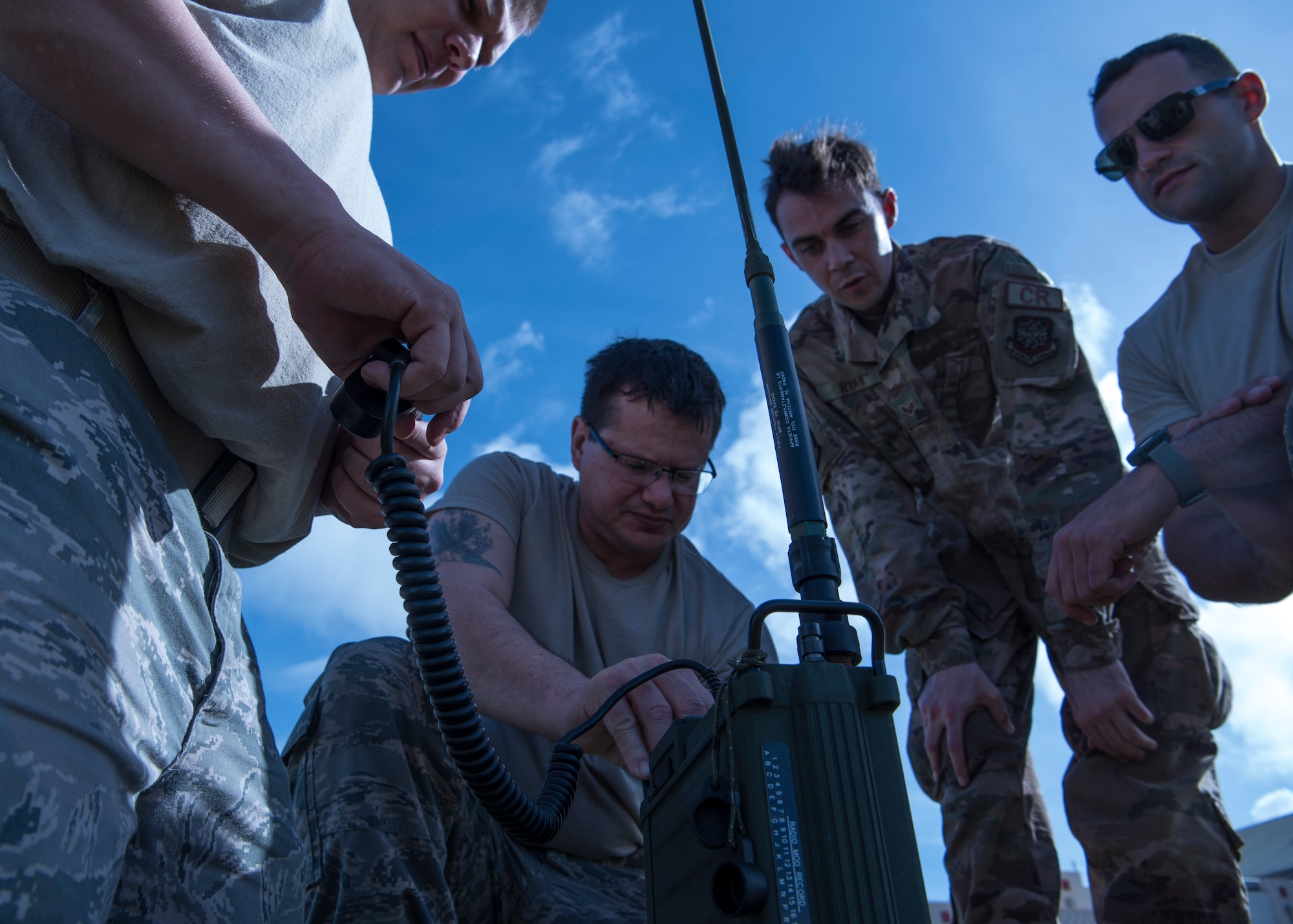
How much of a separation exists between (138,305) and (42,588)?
1.53ft

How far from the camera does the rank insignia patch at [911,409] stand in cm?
381

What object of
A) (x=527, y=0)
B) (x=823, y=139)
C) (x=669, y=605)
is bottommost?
(x=669, y=605)

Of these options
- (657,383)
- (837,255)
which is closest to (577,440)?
(657,383)

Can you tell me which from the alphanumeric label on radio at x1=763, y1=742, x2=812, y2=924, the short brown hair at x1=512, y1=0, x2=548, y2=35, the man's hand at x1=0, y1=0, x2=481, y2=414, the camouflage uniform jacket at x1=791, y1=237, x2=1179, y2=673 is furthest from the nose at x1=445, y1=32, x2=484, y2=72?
the camouflage uniform jacket at x1=791, y1=237, x2=1179, y2=673

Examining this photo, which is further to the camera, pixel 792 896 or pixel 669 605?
pixel 669 605

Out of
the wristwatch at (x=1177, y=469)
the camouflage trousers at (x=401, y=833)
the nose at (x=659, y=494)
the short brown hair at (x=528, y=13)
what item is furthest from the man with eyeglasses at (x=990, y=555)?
the short brown hair at (x=528, y=13)

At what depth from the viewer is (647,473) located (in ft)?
9.66

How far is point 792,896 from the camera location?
0.95 metres

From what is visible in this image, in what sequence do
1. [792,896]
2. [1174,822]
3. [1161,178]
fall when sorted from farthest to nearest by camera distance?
[1161,178]
[1174,822]
[792,896]

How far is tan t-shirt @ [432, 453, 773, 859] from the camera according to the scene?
246 cm

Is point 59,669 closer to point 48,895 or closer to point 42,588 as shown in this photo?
point 42,588

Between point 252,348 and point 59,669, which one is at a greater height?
point 252,348

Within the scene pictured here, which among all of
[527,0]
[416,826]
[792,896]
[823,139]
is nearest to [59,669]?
[792,896]

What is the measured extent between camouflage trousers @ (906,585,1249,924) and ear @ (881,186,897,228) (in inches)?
82.7
